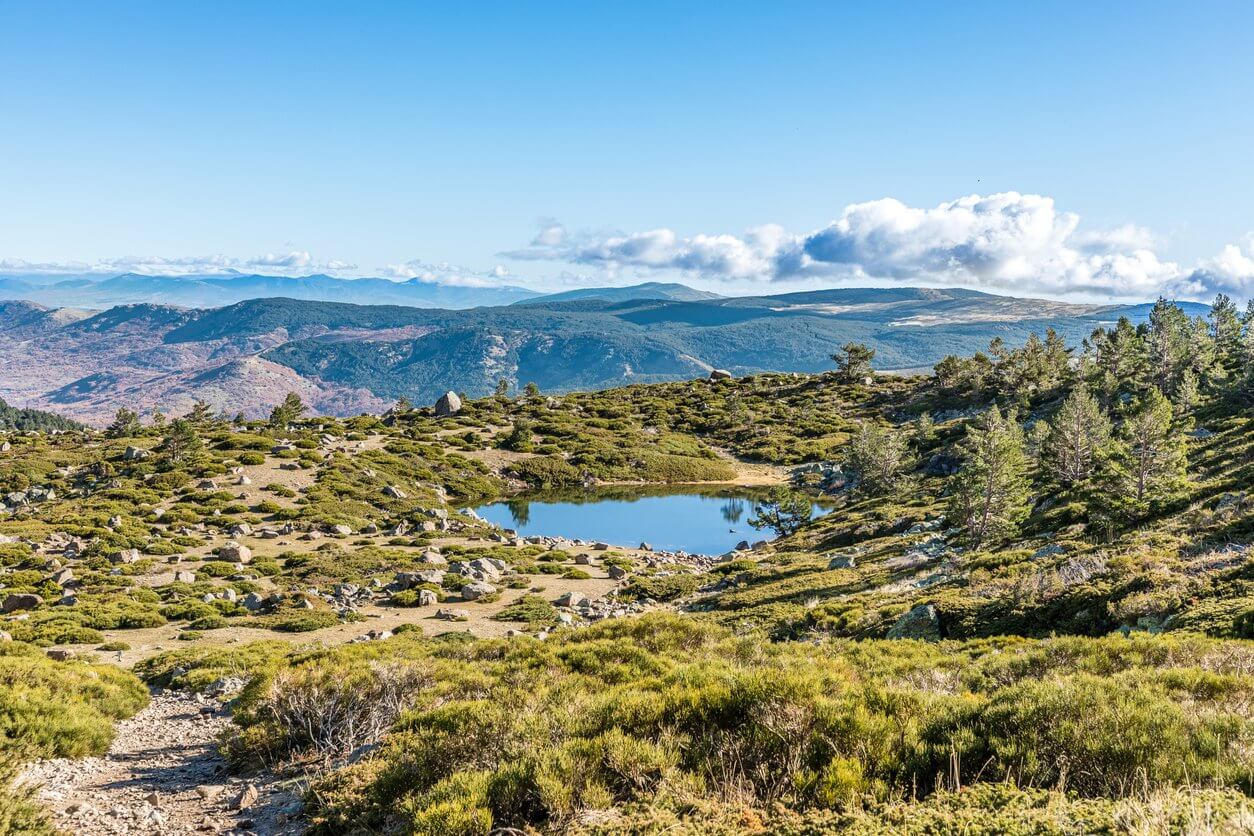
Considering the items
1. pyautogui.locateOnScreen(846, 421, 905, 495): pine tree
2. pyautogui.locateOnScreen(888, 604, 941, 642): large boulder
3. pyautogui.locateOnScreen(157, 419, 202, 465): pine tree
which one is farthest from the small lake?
pyautogui.locateOnScreen(888, 604, 941, 642): large boulder

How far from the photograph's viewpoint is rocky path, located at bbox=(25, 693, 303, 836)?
9.41 meters

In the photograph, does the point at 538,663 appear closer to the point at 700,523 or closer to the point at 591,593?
the point at 591,593

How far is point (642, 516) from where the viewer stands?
71.1 metres

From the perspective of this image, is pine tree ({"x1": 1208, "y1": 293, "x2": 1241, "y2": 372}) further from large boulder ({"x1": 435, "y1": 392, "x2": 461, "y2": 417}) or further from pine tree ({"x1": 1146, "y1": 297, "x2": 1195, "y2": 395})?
large boulder ({"x1": 435, "y1": 392, "x2": 461, "y2": 417})

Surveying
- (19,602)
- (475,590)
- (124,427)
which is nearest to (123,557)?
(19,602)

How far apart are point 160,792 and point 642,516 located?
200 feet

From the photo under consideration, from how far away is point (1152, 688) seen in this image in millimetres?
9156

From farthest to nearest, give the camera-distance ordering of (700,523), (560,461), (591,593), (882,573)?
(560,461), (700,523), (591,593), (882,573)

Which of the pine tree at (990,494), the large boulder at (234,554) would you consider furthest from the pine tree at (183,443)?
the pine tree at (990,494)

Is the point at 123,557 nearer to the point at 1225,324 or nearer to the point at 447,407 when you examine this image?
the point at 447,407

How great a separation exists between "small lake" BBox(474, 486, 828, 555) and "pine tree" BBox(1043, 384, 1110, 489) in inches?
942

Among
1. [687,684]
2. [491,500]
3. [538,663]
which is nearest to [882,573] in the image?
[538,663]

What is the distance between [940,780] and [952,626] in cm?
1390

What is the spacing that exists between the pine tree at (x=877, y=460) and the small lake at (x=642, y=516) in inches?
236
